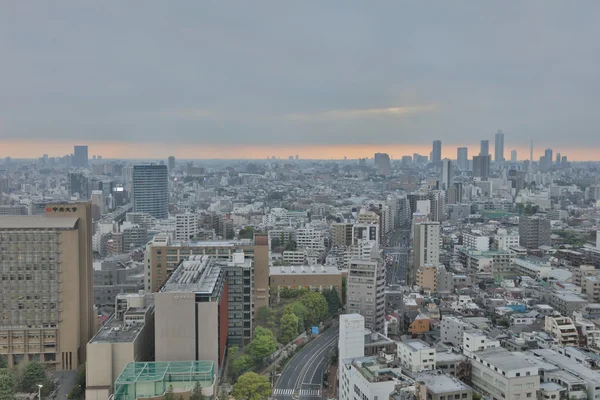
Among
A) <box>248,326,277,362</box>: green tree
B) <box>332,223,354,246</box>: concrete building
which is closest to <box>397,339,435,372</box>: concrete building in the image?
<box>248,326,277,362</box>: green tree

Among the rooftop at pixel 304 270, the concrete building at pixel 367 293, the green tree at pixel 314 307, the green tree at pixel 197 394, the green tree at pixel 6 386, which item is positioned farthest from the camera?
the rooftop at pixel 304 270

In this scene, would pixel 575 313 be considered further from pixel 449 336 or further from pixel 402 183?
pixel 402 183

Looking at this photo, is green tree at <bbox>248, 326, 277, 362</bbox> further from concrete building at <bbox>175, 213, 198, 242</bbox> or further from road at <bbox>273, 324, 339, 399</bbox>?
concrete building at <bbox>175, 213, 198, 242</bbox>

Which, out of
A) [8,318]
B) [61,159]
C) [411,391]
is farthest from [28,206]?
[61,159]

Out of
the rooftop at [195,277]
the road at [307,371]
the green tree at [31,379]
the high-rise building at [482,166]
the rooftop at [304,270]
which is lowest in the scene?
the road at [307,371]

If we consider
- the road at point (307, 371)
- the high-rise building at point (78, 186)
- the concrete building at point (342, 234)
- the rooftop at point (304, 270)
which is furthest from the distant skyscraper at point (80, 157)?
the road at point (307, 371)

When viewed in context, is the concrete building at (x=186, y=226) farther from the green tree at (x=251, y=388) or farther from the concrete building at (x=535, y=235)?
the green tree at (x=251, y=388)
